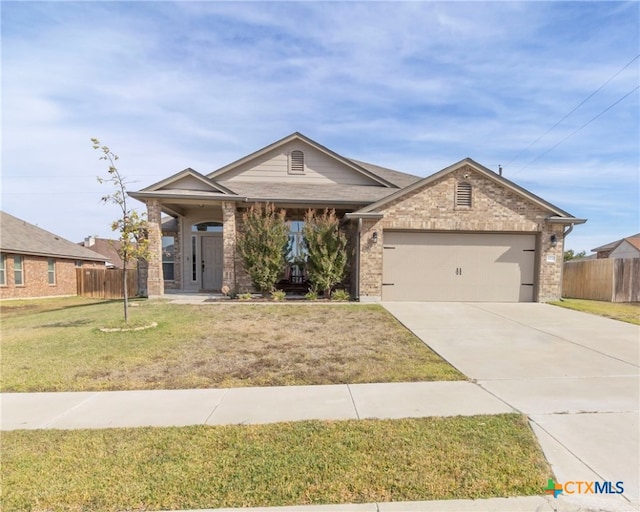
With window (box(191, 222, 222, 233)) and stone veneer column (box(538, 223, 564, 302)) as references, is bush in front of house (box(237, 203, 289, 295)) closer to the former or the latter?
window (box(191, 222, 222, 233))

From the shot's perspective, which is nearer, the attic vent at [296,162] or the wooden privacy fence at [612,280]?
the wooden privacy fence at [612,280]

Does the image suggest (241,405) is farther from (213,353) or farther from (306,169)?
(306,169)

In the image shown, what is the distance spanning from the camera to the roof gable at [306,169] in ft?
50.9

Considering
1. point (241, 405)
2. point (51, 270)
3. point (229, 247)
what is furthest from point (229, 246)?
point (51, 270)

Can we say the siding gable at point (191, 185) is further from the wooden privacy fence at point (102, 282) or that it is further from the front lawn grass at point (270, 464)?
the front lawn grass at point (270, 464)

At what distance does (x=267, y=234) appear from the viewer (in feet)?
38.4

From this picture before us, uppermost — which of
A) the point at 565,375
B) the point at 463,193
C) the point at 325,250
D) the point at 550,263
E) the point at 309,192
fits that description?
the point at 309,192

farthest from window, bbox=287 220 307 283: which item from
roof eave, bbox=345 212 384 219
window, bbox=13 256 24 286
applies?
window, bbox=13 256 24 286

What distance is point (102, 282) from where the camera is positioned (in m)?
17.8

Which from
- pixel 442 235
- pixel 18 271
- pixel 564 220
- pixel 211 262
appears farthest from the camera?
pixel 18 271

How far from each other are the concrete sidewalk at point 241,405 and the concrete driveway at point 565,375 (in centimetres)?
56

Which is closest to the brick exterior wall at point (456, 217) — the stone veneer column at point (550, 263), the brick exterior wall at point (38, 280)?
the stone veneer column at point (550, 263)

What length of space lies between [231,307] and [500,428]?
8.54 metres

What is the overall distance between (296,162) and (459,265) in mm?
8581
